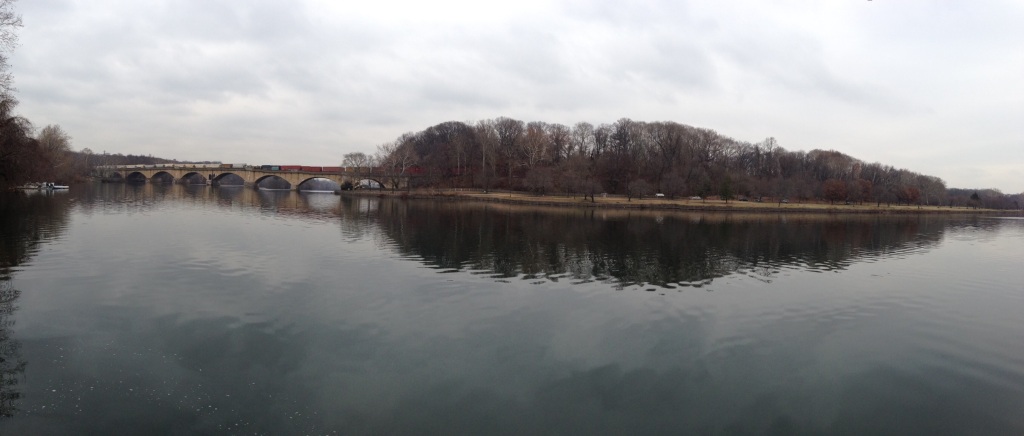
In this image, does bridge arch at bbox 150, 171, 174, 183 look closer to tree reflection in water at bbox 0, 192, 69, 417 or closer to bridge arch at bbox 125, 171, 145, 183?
bridge arch at bbox 125, 171, 145, 183

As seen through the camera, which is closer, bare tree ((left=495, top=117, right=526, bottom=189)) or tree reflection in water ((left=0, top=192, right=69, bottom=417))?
tree reflection in water ((left=0, top=192, right=69, bottom=417))

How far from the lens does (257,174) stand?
165 meters

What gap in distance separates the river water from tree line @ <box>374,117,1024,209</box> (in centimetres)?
7964

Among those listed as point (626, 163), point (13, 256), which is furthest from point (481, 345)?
point (626, 163)

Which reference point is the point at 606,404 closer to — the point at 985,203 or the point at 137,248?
the point at 137,248

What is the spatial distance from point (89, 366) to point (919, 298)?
31118 millimetres

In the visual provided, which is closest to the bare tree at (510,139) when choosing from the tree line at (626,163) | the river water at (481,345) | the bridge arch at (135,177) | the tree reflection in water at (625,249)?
the tree line at (626,163)

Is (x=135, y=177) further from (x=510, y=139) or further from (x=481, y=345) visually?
(x=481, y=345)

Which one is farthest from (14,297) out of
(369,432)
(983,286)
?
(983,286)

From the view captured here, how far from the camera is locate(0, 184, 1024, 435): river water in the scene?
10.5 metres

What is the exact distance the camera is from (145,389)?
10719mm

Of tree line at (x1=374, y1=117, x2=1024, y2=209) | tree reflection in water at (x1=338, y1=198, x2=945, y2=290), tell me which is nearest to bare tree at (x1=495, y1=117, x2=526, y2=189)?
tree line at (x1=374, y1=117, x2=1024, y2=209)

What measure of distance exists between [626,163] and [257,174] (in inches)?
4624

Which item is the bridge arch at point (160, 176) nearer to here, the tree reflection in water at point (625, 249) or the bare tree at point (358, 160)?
the bare tree at point (358, 160)
